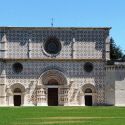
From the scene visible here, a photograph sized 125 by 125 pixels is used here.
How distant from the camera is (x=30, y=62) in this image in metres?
63.9

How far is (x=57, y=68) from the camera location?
2534 inches

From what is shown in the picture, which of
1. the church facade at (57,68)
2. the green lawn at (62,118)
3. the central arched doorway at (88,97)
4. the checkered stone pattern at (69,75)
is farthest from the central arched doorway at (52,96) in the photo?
the green lawn at (62,118)

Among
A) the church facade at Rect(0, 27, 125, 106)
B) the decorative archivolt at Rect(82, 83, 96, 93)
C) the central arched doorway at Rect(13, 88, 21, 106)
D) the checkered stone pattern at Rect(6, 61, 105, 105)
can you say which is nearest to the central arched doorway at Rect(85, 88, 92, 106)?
the church facade at Rect(0, 27, 125, 106)

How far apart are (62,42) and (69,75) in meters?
3.76

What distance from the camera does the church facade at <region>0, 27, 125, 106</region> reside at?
209 ft

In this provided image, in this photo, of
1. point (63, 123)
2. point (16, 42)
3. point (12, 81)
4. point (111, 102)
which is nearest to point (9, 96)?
point (12, 81)

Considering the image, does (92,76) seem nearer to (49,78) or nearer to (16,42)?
(49,78)

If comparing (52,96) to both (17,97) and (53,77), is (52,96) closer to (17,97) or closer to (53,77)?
(53,77)

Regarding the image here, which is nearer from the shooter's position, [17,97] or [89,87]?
[17,97]

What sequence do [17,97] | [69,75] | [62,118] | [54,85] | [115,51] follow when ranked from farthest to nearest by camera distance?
[115,51] < [54,85] < [69,75] < [17,97] < [62,118]

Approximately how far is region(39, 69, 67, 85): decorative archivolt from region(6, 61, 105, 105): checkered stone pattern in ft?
1.05

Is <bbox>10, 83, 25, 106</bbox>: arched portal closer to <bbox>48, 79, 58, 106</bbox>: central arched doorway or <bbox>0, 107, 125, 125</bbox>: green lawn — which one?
<bbox>48, 79, 58, 106</bbox>: central arched doorway

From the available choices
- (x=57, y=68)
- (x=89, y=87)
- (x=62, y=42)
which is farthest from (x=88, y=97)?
(x=62, y=42)

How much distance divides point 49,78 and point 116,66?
24.8 feet
